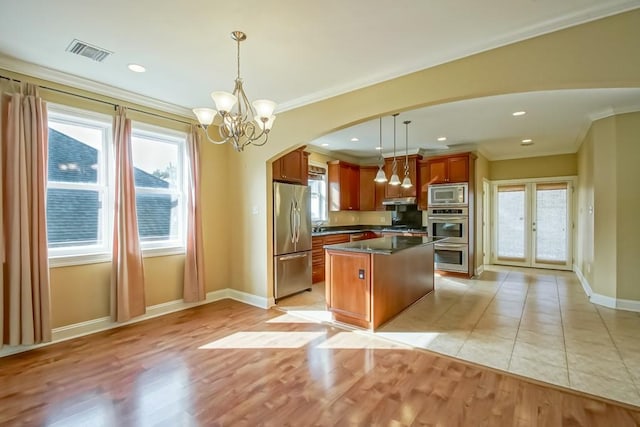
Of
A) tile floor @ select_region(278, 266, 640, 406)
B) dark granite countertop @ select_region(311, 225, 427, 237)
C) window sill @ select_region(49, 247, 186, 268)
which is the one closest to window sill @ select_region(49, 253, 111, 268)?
window sill @ select_region(49, 247, 186, 268)

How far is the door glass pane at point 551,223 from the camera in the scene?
22.6 feet

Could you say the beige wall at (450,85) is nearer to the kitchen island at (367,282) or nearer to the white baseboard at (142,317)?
the white baseboard at (142,317)

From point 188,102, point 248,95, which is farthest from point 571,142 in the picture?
point 188,102

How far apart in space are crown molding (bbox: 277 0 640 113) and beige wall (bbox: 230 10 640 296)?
0.12ft

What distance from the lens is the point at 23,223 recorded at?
9.36ft

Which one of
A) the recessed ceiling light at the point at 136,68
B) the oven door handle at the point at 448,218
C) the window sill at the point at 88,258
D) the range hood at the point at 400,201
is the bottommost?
the window sill at the point at 88,258

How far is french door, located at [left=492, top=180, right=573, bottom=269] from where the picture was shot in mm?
6879

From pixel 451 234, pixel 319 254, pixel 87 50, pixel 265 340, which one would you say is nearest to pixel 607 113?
pixel 451 234

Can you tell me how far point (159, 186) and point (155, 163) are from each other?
0.31 meters

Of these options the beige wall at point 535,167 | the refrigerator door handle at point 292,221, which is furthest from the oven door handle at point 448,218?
the refrigerator door handle at point 292,221

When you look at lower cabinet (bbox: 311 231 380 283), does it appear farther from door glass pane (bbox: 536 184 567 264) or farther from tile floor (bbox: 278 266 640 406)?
door glass pane (bbox: 536 184 567 264)

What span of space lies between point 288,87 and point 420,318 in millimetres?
3234

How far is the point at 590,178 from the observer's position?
4.81 m

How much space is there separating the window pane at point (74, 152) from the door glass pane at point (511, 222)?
27.0ft
